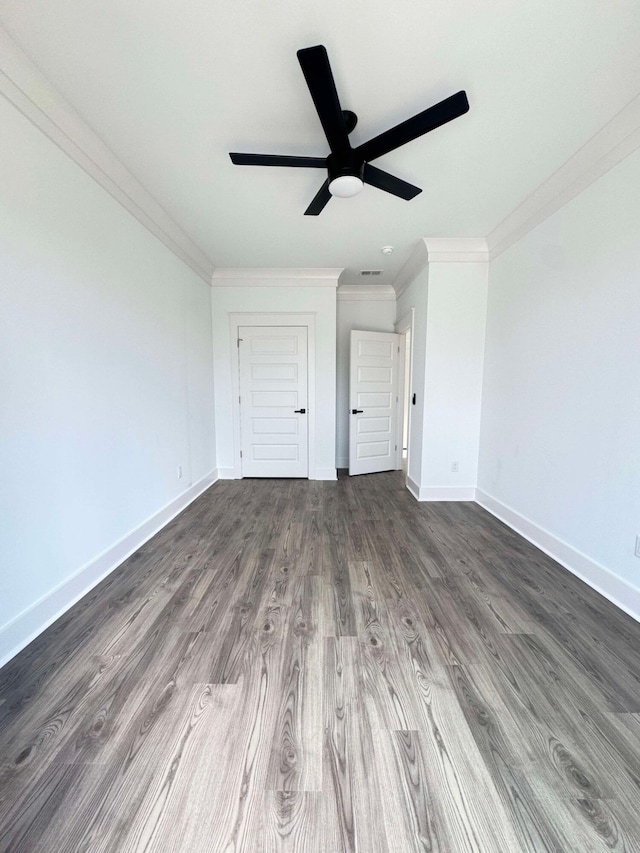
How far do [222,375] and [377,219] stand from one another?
2407 mm

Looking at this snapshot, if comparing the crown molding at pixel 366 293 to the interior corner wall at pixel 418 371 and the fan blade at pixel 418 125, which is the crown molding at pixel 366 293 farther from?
the fan blade at pixel 418 125

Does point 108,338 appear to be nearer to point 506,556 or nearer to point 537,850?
point 537,850

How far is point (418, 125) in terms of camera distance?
145 centimetres

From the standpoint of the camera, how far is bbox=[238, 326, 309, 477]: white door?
3.94 meters

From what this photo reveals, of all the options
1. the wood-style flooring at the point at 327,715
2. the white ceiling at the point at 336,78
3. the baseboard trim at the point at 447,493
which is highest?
the white ceiling at the point at 336,78

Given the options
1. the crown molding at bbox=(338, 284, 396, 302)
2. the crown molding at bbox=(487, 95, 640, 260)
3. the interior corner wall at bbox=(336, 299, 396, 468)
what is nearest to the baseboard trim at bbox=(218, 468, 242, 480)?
the interior corner wall at bbox=(336, 299, 396, 468)

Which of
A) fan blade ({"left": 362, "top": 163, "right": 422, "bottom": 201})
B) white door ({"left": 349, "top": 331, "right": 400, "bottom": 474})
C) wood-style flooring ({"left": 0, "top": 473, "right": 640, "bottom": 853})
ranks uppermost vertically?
fan blade ({"left": 362, "top": 163, "right": 422, "bottom": 201})

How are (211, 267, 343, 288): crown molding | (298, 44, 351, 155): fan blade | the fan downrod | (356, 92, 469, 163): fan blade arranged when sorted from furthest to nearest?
(211, 267, 343, 288): crown molding < the fan downrod < (356, 92, 469, 163): fan blade < (298, 44, 351, 155): fan blade

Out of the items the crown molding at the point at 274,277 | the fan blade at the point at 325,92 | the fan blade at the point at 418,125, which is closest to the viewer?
the fan blade at the point at 325,92

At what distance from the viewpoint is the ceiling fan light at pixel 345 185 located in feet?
5.56

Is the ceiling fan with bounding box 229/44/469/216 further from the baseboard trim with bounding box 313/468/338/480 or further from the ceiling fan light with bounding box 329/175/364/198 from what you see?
the baseboard trim with bounding box 313/468/338/480

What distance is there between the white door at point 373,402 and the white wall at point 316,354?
0.33 meters

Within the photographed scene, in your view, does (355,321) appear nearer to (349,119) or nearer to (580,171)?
(580,171)

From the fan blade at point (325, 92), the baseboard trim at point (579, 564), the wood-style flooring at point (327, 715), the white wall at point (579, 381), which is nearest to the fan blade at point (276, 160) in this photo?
the fan blade at point (325, 92)
